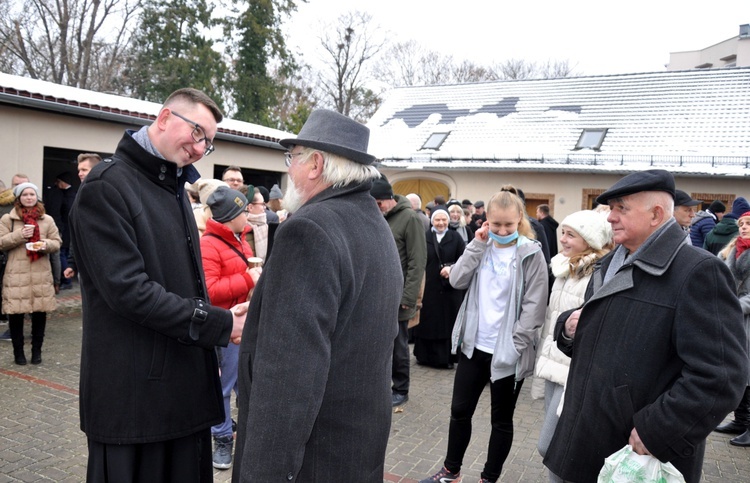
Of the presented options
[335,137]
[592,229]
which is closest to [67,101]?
[592,229]

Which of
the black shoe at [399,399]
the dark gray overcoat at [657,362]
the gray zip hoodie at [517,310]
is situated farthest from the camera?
the black shoe at [399,399]

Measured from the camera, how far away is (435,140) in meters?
21.9

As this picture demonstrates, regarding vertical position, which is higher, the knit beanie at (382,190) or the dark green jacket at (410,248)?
the knit beanie at (382,190)

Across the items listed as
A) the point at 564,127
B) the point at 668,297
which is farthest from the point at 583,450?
the point at 564,127

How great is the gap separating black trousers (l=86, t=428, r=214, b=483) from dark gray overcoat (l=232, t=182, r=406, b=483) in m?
0.53

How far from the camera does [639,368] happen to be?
7.69 feet

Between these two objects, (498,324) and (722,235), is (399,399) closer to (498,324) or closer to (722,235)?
(498,324)

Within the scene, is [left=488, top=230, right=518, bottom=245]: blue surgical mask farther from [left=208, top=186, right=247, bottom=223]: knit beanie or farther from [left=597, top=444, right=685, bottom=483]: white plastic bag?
[left=597, top=444, right=685, bottom=483]: white plastic bag

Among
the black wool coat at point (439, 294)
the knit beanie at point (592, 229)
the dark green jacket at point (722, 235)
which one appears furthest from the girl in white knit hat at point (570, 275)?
the dark green jacket at point (722, 235)

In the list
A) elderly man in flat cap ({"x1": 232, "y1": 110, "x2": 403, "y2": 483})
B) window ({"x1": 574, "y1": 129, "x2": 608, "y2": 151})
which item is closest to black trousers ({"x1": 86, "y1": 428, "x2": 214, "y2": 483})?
elderly man in flat cap ({"x1": 232, "y1": 110, "x2": 403, "y2": 483})

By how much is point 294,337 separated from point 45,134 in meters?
10.1

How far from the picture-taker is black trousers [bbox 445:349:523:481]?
12.8ft

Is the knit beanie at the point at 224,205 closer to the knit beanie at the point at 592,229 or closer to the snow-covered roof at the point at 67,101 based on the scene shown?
the knit beanie at the point at 592,229

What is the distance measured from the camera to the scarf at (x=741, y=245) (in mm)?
5281
